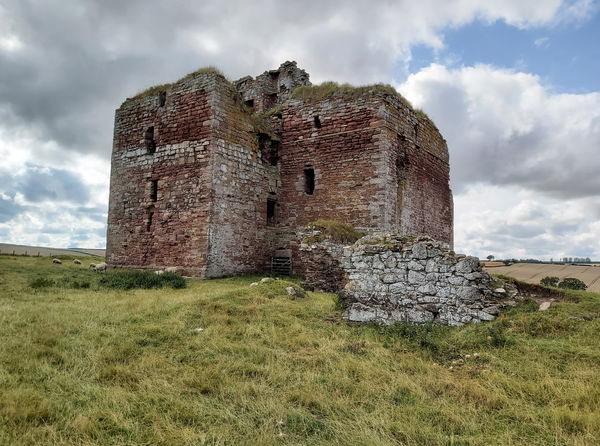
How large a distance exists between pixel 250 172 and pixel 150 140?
456 cm

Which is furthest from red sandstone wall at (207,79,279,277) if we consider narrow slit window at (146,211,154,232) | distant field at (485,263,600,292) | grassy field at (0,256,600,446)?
distant field at (485,263,600,292)

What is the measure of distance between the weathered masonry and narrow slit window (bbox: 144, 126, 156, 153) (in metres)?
0.04

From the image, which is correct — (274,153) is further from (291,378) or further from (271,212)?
(291,378)

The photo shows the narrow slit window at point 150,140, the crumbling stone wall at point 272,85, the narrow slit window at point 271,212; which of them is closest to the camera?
the narrow slit window at point 150,140

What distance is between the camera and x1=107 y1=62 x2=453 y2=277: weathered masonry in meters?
14.4

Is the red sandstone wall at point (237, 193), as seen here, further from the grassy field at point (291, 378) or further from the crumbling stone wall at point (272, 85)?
the grassy field at point (291, 378)

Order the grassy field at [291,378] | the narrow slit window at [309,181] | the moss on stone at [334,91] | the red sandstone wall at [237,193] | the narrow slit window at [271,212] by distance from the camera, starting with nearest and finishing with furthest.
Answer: the grassy field at [291,378]
the red sandstone wall at [237,193]
the moss on stone at [334,91]
the narrow slit window at [309,181]
the narrow slit window at [271,212]

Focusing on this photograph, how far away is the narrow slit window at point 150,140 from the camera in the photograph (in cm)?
1627

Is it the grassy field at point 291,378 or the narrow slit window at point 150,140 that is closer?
the grassy field at point 291,378

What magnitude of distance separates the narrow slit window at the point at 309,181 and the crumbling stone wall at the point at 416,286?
8.27m

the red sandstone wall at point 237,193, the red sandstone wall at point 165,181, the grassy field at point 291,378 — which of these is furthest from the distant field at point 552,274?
the red sandstone wall at point 165,181

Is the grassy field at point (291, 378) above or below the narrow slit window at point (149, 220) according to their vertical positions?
below

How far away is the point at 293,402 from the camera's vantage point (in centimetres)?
418

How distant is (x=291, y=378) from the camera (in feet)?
15.7
